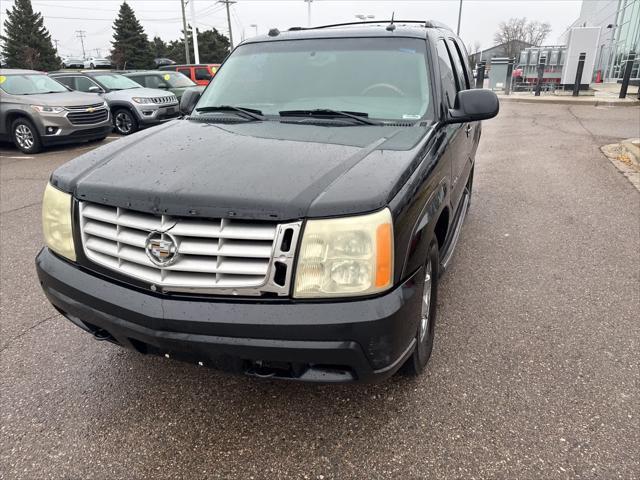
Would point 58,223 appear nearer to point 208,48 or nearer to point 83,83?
point 83,83

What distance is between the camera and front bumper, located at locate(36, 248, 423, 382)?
1.79 m

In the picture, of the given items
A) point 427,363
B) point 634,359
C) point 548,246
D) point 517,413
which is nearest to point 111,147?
point 427,363

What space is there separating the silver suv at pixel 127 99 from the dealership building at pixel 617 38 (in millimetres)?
18314

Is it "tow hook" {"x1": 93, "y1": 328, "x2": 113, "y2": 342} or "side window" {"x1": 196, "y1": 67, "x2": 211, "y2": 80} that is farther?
"side window" {"x1": 196, "y1": 67, "x2": 211, "y2": 80}

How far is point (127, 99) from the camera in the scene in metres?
11.5

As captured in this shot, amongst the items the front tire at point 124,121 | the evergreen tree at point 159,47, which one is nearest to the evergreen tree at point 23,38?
the evergreen tree at point 159,47

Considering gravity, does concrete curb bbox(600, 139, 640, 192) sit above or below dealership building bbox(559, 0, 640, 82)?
below

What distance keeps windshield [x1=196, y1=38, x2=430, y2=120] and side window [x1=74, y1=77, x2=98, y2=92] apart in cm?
1075

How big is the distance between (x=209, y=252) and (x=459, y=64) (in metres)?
3.25

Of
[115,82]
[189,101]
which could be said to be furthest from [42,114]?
[189,101]

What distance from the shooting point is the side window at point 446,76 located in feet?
10.2

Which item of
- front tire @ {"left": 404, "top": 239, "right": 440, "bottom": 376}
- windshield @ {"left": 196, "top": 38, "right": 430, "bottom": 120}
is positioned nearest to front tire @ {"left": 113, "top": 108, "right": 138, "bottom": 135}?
windshield @ {"left": 196, "top": 38, "right": 430, "bottom": 120}

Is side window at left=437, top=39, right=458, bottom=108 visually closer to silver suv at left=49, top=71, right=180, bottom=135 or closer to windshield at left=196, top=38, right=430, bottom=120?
windshield at left=196, top=38, right=430, bottom=120

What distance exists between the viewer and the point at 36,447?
86.0 inches
